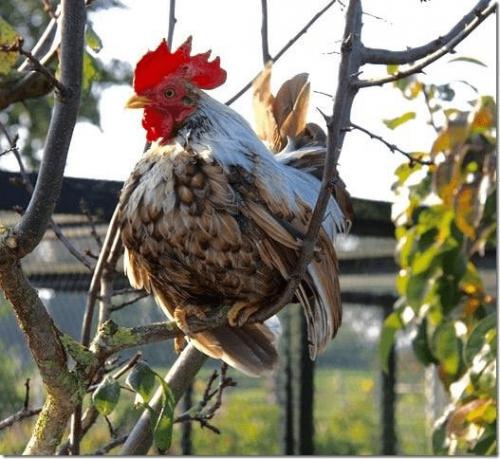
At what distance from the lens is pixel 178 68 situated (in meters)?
1.99

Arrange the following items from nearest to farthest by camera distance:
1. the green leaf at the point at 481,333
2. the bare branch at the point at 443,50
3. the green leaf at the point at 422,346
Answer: the bare branch at the point at 443,50, the green leaf at the point at 481,333, the green leaf at the point at 422,346

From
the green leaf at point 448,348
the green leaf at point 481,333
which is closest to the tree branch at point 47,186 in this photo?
the green leaf at point 481,333

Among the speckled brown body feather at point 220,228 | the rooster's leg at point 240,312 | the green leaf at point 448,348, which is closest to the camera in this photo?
the speckled brown body feather at point 220,228

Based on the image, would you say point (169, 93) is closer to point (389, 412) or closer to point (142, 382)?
point (142, 382)

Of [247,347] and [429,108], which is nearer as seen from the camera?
[247,347]

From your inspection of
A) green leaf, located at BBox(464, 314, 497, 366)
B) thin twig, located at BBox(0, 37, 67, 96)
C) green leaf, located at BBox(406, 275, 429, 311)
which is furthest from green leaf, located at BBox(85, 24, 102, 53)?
green leaf, located at BBox(406, 275, 429, 311)

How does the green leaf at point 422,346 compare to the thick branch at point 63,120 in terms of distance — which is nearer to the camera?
the thick branch at point 63,120

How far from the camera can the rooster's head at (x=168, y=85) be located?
6.33 feet

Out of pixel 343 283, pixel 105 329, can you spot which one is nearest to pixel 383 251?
pixel 343 283

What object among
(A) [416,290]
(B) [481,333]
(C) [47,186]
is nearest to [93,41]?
(C) [47,186]

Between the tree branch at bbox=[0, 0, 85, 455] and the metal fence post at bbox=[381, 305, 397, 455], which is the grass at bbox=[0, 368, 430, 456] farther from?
the tree branch at bbox=[0, 0, 85, 455]

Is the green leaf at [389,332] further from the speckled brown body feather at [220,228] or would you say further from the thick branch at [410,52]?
the thick branch at [410,52]

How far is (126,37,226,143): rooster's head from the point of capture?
193cm

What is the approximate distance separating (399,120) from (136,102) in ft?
5.48
